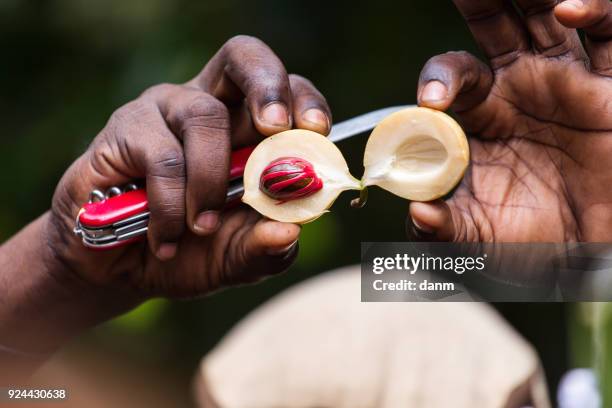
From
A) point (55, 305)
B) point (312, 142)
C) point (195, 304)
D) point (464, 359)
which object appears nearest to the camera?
point (312, 142)

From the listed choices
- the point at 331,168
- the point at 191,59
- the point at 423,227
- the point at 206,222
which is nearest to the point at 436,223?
the point at 423,227

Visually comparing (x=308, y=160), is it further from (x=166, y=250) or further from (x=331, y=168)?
(x=166, y=250)

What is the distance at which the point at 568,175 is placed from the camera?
0.96 meters

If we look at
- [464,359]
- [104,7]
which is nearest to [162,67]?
[104,7]

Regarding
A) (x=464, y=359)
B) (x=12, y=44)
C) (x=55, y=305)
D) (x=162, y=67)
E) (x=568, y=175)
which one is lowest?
(x=464, y=359)

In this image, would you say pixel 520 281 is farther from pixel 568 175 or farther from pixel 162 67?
pixel 162 67

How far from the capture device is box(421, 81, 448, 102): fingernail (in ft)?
2.82

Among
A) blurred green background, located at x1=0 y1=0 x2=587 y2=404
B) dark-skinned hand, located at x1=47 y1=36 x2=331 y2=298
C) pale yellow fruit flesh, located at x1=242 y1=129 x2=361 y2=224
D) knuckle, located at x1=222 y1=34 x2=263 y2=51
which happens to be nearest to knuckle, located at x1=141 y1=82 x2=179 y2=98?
dark-skinned hand, located at x1=47 y1=36 x2=331 y2=298

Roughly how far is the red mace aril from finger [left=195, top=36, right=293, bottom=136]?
4cm

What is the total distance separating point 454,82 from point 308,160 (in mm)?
189

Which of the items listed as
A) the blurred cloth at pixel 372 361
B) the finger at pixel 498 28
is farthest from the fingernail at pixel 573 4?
the blurred cloth at pixel 372 361

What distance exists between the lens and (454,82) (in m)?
0.88

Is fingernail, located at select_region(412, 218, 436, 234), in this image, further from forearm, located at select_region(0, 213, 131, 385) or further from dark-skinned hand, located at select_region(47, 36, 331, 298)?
forearm, located at select_region(0, 213, 131, 385)

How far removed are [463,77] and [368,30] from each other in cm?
126
